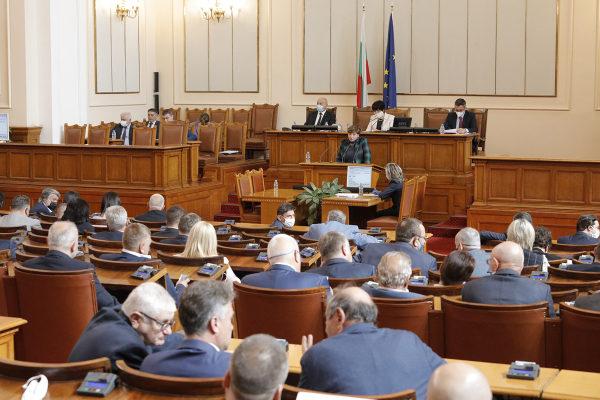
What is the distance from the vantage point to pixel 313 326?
3684 millimetres

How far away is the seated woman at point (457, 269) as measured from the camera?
3979mm

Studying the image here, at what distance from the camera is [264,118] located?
43.9ft

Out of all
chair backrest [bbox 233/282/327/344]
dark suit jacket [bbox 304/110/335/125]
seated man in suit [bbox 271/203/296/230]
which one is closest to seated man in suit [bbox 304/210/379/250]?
seated man in suit [bbox 271/203/296/230]

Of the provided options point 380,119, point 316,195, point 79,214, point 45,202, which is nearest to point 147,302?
point 79,214

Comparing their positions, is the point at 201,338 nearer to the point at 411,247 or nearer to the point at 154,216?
the point at 411,247

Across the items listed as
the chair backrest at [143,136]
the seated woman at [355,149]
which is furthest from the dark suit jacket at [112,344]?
the chair backrest at [143,136]

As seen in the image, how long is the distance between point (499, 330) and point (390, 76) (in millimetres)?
9432

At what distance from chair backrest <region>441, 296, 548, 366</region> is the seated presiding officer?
53.1 inches

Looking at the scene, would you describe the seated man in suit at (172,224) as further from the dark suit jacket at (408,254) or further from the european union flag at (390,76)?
the european union flag at (390,76)

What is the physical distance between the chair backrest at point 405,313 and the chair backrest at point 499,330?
125 mm

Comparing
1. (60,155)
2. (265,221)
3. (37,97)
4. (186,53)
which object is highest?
(186,53)

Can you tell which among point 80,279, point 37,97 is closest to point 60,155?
point 37,97

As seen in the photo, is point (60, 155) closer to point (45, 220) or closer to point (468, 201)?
point (45, 220)

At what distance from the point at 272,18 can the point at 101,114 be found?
3.76 meters
